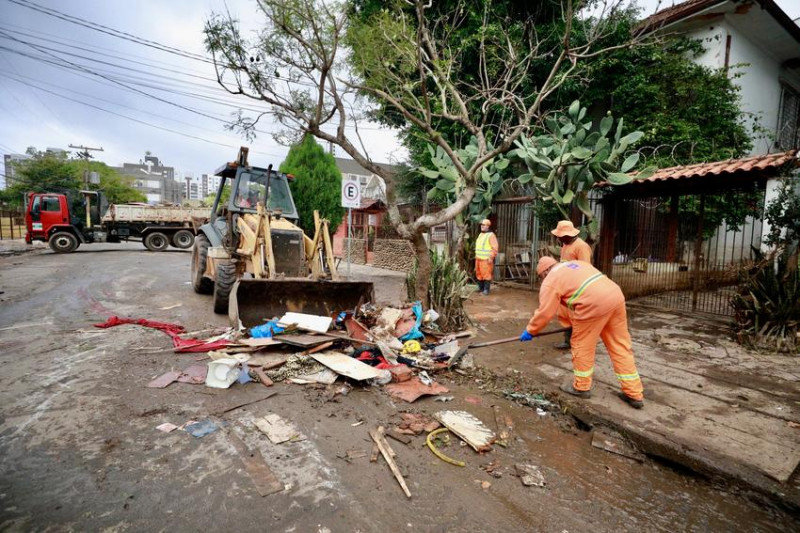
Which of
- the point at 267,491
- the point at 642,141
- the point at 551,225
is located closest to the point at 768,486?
the point at 267,491

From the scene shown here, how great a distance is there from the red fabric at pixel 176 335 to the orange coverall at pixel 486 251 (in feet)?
18.9

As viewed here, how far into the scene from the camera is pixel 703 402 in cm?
367

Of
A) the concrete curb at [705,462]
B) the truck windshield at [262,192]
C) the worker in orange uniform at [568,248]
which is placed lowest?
the concrete curb at [705,462]

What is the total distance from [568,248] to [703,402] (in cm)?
215

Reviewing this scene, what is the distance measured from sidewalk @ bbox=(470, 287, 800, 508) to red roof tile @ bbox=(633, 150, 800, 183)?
2529 mm

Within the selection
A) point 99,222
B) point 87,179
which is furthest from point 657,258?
point 87,179

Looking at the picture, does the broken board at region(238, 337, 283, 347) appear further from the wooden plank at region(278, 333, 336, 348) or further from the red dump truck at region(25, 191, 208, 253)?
the red dump truck at region(25, 191, 208, 253)

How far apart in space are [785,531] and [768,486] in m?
0.31

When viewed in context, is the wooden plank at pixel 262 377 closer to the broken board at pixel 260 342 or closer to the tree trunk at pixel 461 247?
the broken board at pixel 260 342

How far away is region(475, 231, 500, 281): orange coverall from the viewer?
340 inches

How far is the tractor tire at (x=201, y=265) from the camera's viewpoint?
7.39m

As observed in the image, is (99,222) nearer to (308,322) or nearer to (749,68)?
(308,322)

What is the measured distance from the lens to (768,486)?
2.50m

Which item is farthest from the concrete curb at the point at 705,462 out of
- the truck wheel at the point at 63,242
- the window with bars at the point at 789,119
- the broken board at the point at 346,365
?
the truck wheel at the point at 63,242
